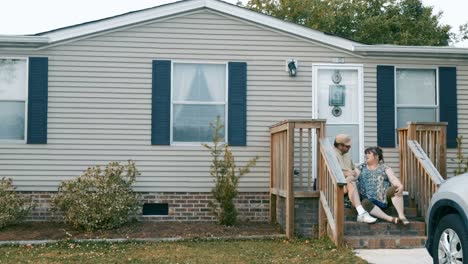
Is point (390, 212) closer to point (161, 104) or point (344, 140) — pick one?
point (344, 140)

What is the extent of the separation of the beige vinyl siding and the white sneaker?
2.23 m

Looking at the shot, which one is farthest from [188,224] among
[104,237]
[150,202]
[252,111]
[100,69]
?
[100,69]

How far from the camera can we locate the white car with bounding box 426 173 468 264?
5.20m

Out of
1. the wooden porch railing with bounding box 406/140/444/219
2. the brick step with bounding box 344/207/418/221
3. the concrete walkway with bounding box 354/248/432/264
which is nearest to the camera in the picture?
the concrete walkway with bounding box 354/248/432/264

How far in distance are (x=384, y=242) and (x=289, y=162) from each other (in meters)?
1.63

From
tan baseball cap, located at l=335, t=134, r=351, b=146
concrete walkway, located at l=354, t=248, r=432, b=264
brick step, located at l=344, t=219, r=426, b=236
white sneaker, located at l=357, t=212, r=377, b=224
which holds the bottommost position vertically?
concrete walkway, located at l=354, t=248, r=432, b=264

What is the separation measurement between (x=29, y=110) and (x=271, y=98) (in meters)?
3.77

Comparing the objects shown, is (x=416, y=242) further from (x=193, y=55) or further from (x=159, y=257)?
(x=193, y=55)

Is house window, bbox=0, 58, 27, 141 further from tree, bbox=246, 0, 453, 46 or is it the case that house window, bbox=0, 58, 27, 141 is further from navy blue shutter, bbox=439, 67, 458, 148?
tree, bbox=246, 0, 453, 46

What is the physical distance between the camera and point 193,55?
399 inches

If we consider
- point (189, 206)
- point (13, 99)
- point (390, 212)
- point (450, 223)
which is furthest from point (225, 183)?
point (450, 223)

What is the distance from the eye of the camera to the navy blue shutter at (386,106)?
1032 centimetres

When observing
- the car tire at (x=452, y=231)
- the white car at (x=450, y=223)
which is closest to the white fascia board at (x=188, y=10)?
the white car at (x=450, y=223)

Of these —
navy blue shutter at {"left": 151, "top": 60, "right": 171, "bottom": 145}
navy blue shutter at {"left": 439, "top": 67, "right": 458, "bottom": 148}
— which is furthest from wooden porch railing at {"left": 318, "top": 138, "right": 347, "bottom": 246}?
navy blue shutter at {"left": 439, "top": 67, "right": 458, "bottom": 148}
